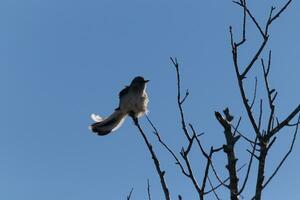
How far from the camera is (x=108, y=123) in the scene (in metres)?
10.9

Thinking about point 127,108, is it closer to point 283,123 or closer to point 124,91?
point 124,91

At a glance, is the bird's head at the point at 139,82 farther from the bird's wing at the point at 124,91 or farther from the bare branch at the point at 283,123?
the bare branch at the point at 283,123

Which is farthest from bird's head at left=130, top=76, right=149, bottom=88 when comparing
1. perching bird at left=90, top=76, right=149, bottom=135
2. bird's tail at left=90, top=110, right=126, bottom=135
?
bird's tail at left=90, top=110, right=126, bottom=135

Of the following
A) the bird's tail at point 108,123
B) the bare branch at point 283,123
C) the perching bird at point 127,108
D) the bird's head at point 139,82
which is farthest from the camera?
the bird's head at point 139,82

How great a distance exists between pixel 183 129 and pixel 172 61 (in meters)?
0.61

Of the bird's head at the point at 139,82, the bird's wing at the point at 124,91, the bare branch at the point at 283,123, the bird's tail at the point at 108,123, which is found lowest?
the bare branch at the point at 283,123

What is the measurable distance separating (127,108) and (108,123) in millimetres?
643

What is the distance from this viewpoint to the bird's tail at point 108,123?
34.6ft

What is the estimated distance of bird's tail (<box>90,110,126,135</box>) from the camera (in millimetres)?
10539

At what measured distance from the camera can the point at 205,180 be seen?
146 inches

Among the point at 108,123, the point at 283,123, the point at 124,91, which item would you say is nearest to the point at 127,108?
the point at 108,123

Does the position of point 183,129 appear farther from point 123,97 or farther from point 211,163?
point 123,97

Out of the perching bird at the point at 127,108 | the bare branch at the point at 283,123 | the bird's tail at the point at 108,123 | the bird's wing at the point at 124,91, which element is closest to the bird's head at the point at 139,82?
the perching bird at the point at 127,108

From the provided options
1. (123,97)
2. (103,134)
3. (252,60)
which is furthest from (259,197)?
(123,97)
